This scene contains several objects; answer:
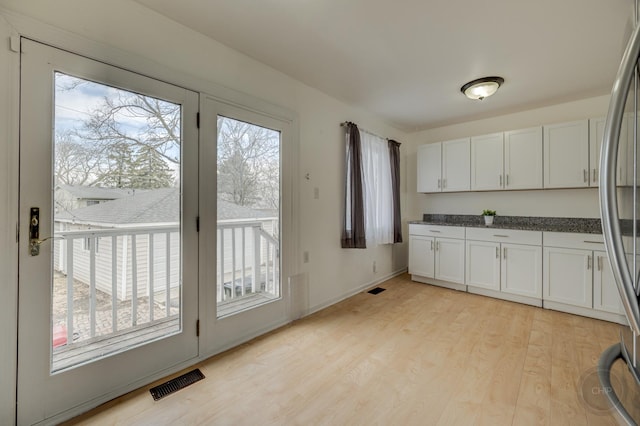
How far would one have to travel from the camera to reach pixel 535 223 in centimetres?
381

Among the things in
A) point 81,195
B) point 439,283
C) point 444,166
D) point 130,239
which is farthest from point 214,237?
point 444,166

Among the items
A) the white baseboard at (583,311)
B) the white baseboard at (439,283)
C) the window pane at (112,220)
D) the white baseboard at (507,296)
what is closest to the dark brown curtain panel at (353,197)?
the white baseboard at (439,283)

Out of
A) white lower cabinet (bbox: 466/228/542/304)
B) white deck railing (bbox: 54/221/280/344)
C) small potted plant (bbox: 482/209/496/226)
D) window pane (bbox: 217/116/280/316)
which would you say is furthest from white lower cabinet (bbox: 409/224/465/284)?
white deck railing (bbox: 54/221/280/344)

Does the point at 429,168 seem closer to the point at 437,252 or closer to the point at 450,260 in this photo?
the point at 437,252

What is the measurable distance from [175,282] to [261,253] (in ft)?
2.97

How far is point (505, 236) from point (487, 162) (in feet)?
3.53

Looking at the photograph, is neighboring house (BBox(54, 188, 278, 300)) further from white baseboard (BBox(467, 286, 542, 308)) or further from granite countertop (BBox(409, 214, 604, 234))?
granite countertop (BBox(409, 214, 604, 234))

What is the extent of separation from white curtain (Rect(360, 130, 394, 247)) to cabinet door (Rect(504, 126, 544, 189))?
156 cm

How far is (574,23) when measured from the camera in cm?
202

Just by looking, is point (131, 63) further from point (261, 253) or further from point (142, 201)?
point (261, 253)

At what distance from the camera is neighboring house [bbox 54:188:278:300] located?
1705 mm

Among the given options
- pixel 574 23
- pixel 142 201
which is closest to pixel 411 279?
pixel 574 23

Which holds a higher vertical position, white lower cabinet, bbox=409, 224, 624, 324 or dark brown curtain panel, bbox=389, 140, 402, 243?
dark brown curtain panel, bbox=389, 140, 402, 243

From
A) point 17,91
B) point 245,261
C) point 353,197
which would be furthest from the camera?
point 353,197
